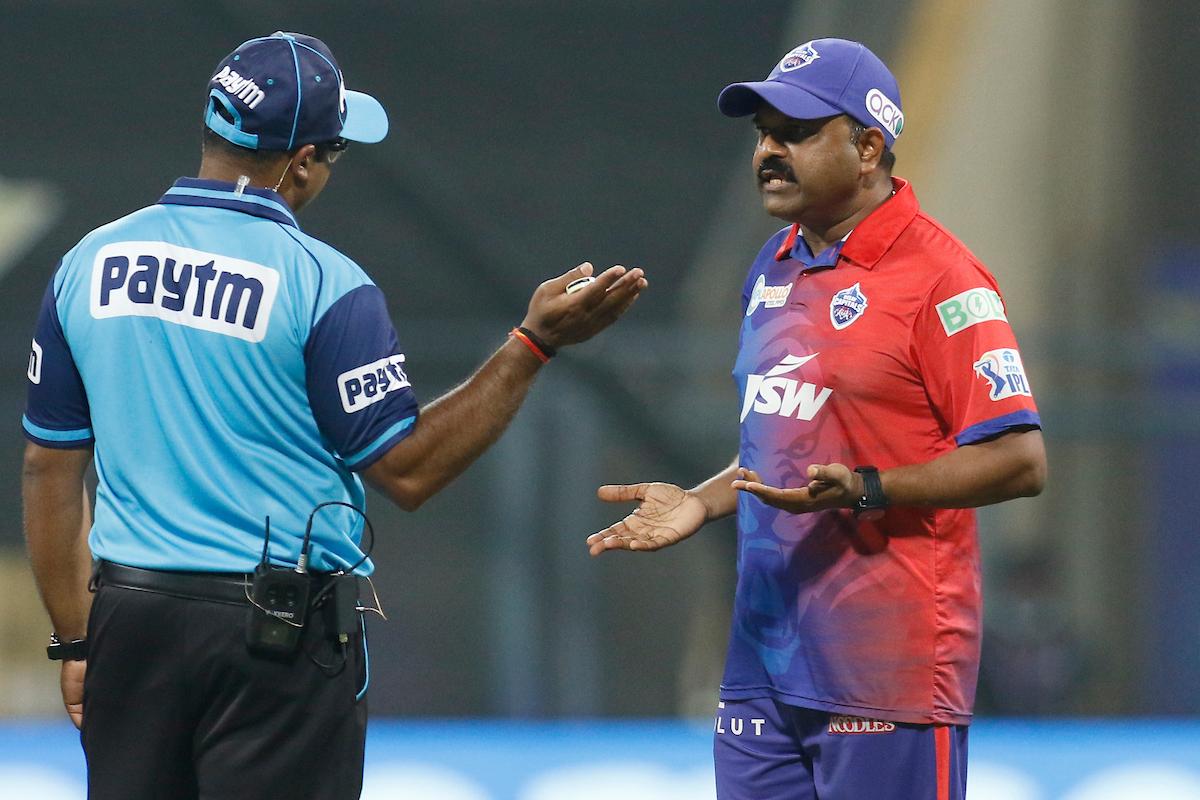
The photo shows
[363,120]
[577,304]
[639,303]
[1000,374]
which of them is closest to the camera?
[1000,374]

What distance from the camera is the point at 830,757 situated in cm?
294

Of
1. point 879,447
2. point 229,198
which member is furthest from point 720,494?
point 229,198

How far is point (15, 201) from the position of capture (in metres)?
11.0

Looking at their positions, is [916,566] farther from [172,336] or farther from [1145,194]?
[1145,194]

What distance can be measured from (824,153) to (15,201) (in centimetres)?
912

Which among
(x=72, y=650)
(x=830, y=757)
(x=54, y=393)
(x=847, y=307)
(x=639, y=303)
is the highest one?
(x=639, y=303)

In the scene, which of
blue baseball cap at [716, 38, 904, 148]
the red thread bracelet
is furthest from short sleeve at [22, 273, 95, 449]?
blue baseball cap at [716, 38, 904, 148]

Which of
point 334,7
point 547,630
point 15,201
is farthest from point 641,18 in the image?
point 547,630

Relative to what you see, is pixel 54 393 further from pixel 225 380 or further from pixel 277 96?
pixel 277 96

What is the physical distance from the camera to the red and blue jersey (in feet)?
9.42

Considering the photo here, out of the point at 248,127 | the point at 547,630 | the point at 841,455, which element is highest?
the point at 248,127

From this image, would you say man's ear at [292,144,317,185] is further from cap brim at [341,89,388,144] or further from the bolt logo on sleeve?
the bolt logo on sleeve

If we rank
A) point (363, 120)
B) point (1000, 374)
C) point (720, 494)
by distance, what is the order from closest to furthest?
point (1000, 374)
point (363, 120)
point (720, 494)

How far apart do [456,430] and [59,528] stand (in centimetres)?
77
